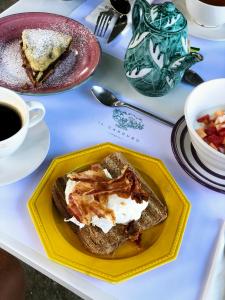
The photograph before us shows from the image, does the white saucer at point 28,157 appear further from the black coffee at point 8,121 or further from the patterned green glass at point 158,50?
the patterned green glass at point 158,50

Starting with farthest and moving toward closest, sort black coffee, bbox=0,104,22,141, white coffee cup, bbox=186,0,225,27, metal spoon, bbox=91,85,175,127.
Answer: white coffee cup, bbox=186,0,225,27 → metal spoon, bbox=91,85,175,127 → black coffee, bbox=0,104,22,141

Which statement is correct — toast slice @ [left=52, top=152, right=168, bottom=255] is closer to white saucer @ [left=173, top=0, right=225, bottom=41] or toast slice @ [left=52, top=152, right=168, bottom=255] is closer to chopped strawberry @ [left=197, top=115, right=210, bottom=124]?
chopped strawberry @ [left=197, top=115, right=210, bottom=124]

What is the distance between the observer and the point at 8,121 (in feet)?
2.35

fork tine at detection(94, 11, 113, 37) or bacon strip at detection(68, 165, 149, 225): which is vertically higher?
fork tine at detection(94, 11, 113, 37)

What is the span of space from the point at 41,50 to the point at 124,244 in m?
0.46

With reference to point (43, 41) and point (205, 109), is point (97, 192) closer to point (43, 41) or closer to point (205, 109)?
point (205, 109)

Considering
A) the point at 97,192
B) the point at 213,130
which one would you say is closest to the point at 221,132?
the point at 213,130

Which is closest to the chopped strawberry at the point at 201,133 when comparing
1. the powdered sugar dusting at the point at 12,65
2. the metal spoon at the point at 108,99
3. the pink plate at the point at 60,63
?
the metal spoon at the point at 108,99

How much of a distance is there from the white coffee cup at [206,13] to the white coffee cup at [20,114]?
1.55 ft

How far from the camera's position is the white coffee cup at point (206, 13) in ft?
3.20

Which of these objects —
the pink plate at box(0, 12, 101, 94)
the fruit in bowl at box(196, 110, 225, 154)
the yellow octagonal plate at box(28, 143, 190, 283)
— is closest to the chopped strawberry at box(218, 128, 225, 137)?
the fruit in bowl at box(196, 110, 225, 154)

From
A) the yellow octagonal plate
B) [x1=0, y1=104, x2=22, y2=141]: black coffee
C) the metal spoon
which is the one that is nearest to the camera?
the yellow octagonal plate

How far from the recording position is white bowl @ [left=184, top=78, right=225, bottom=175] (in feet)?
2.30

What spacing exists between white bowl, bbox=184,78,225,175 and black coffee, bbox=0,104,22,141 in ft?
0.91
